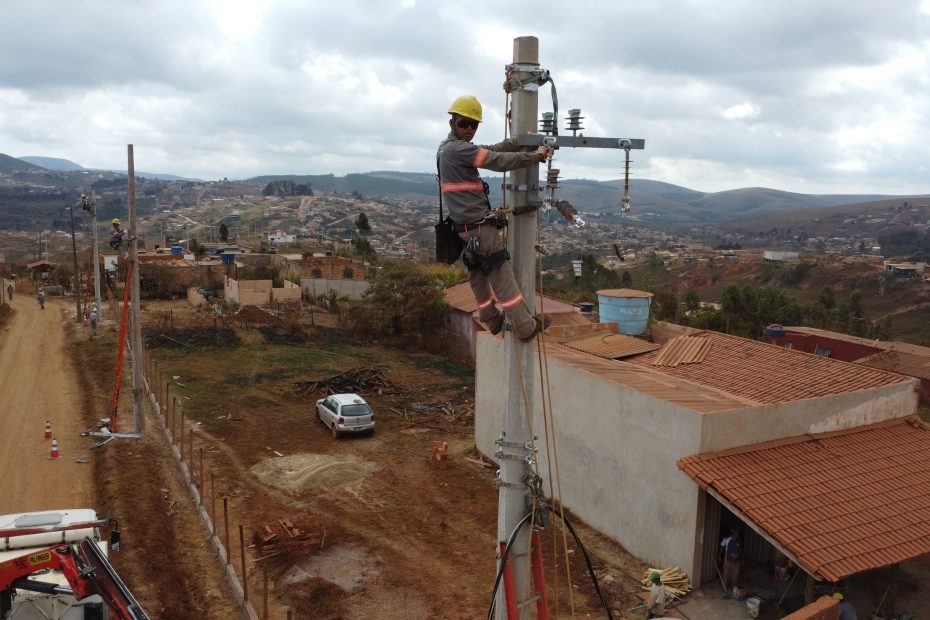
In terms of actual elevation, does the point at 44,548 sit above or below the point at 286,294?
above

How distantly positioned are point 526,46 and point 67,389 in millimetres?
25627

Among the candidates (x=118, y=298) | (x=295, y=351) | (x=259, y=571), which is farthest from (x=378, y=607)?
(x=118, y=298)

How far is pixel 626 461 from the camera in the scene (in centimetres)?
1387

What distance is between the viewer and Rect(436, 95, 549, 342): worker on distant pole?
474 centimetres

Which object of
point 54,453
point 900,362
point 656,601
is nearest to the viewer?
point 656,601

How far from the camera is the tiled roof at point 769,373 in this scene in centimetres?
1454

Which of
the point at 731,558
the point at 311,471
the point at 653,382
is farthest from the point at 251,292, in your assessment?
the point at 731,558

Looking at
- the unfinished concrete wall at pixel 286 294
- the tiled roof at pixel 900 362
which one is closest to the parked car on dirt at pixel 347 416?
the tiled roof at pixel 900 362

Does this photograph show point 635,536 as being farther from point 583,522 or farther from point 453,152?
point 453,152

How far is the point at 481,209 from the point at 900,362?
34.0 meters

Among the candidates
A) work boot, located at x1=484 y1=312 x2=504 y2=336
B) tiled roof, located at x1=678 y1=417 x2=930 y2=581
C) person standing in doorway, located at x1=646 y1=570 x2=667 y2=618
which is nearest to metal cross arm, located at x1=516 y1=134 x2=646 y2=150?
work boot, located at x1=484 y1=312 x2=504 y2=336

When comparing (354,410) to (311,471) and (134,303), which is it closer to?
(311,471)

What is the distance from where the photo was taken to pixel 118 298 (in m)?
49.8

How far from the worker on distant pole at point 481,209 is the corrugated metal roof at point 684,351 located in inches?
535
